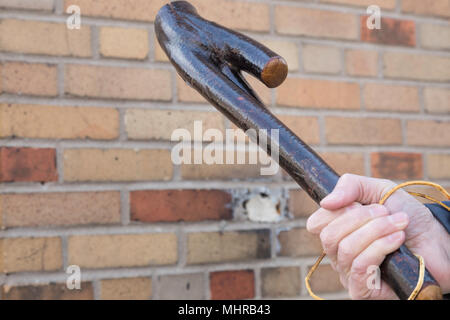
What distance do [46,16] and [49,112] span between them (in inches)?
8.3

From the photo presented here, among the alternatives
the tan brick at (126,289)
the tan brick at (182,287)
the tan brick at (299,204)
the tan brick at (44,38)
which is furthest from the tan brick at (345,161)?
the tan brick at (44,38)

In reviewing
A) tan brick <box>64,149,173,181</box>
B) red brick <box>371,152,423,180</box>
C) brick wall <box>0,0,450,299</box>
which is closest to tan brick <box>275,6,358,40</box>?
brick wall <box>0,0,450,299</box>

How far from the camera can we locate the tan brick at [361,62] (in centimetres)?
117

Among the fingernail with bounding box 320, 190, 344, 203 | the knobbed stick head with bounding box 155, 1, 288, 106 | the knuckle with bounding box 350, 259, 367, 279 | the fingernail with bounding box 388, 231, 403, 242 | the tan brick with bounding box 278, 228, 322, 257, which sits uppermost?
the knobbed stick head with bounding box 155, 1, 288, 106

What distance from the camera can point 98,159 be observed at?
957 millimetres

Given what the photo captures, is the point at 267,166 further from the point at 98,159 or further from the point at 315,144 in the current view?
the point at 98,159

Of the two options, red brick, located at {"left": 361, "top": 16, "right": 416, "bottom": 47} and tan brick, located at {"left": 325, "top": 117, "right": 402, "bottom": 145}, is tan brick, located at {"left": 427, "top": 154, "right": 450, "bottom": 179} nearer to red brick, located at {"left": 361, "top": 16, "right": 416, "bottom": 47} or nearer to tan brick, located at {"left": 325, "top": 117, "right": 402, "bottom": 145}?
tan brick, located at {"left": 325, "top": 117, "right": 402, "bottom": 145}

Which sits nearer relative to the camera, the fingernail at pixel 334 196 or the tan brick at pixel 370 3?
the fingernail at pixel 334 196

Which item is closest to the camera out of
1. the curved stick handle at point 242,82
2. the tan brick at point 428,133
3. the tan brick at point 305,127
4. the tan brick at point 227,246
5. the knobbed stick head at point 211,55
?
the curved stick handle at point 242,82

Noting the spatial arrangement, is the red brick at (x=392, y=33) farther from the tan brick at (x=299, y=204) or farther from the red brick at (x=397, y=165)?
the tan brick at (x=299, y=204)

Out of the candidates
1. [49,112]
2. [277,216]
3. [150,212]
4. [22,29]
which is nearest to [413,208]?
→ [277,216]

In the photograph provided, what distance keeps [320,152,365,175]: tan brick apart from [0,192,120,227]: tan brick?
54 centimetres

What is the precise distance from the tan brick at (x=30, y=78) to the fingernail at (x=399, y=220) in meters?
0.74

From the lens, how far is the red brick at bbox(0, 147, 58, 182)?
905mm
